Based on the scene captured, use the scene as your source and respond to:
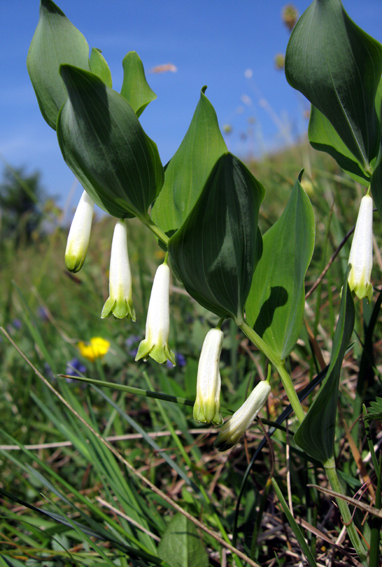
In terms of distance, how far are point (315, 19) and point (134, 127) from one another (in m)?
0.36

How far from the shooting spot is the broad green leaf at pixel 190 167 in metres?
0.80

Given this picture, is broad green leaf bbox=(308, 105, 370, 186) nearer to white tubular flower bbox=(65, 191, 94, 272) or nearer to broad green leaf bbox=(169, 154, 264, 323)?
broad green leaf bbox=(169, 154, 264, 323)

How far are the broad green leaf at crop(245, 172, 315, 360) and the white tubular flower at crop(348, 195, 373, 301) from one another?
0.10m

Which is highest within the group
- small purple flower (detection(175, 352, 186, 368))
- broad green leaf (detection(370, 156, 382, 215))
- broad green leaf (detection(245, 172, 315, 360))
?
broad green leaf (detection(370, 156, 382, 215))

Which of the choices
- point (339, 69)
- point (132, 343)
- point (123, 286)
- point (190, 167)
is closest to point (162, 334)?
point (123, 286)

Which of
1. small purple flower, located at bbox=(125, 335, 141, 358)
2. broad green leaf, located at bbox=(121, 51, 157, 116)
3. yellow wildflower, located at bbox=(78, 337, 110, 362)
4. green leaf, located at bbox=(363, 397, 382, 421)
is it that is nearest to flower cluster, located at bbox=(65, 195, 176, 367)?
broad green leaf, located at bbox=(121, 51, 157, 116)

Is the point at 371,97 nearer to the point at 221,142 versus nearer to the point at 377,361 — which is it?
the point at 221,142

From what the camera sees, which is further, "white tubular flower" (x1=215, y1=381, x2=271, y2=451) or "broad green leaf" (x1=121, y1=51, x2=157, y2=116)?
"broad green leaf" (x1=121, y1=51, x2=157, y2=116)

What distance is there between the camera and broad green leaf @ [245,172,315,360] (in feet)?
2.51

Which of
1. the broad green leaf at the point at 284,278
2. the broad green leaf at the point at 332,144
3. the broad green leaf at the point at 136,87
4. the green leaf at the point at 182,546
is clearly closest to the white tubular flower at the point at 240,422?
the broad green leaf at the point at 284,278

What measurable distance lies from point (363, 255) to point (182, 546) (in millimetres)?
766

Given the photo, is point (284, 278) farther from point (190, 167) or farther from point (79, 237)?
point (79, 237)

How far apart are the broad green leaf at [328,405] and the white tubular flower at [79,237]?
0.52 m

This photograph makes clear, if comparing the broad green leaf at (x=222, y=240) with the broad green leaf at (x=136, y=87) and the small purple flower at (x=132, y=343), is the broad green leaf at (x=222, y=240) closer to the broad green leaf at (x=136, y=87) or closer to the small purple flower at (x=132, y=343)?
the broad green leaf at (x=136, y=87)
